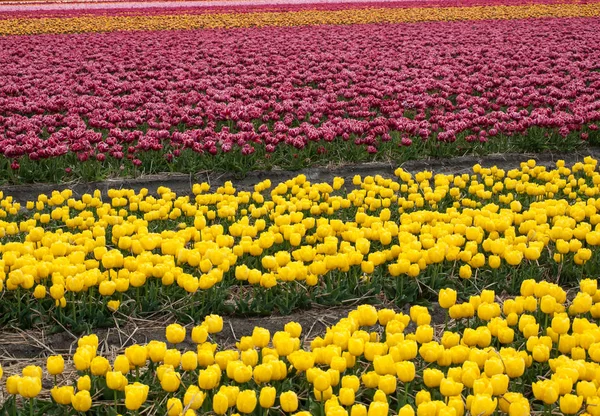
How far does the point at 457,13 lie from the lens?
24750 mm

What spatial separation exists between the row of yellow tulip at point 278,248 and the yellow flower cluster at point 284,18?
17.6m

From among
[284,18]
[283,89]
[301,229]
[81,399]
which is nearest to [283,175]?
[283,89]

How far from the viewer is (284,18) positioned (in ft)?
78.0

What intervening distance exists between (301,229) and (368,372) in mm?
2037

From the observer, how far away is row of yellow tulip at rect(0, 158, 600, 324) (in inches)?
149

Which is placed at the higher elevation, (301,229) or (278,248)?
(301,229)

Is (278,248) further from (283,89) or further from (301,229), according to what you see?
(283,89)

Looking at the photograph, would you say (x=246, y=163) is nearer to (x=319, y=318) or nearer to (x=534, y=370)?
(x=319, y=318)

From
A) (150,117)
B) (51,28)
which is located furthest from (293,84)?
(51,28)

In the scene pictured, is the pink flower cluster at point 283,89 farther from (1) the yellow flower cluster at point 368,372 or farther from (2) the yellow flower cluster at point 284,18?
(1) the yellow flower cluster at point 368,372

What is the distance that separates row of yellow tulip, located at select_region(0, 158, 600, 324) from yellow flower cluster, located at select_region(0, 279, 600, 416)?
2.24 feet

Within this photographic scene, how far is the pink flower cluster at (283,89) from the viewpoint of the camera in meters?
7.77

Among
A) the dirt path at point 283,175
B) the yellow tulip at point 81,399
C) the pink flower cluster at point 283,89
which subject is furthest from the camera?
the pink flower cluster at point 283,89

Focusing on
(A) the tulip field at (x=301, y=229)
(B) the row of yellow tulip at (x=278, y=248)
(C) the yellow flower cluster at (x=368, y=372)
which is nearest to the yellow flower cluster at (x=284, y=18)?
(A) the tulip field at (x=301, y=229)
